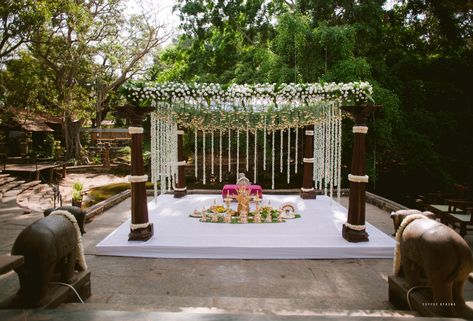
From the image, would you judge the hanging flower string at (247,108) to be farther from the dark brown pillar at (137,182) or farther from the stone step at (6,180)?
the stone step at (6,180)

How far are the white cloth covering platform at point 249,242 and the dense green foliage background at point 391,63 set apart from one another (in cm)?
625

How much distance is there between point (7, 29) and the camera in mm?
12367

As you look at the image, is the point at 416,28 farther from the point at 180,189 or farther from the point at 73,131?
the point at 73,131

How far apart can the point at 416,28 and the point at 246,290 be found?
13.8m

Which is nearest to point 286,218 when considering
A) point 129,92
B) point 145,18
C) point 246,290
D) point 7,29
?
point 246,290

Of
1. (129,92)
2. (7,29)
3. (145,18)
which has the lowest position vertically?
(129,92)

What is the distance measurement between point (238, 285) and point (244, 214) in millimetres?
2745

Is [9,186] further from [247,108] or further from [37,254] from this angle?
[37,254]

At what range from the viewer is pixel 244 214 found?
7531 mm

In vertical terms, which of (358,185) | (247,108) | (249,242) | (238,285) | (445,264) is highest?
(247,108)

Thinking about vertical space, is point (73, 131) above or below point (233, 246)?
above

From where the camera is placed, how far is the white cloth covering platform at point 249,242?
595 cm

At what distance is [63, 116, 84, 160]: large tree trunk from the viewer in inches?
897

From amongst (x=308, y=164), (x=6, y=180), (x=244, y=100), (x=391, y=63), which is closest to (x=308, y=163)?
(x=308, y=164)
